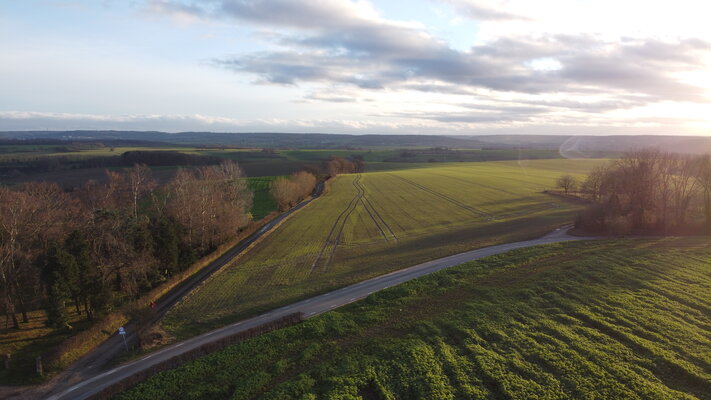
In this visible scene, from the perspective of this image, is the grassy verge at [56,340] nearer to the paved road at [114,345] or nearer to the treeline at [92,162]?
the paved road at [114,345]

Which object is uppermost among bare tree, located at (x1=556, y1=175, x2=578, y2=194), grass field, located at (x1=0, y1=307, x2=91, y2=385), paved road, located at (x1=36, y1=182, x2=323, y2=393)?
bare tree, located at (x1=556, y1=175, x2=578, y2=194)

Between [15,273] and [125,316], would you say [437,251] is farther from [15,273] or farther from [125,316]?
[15,273]

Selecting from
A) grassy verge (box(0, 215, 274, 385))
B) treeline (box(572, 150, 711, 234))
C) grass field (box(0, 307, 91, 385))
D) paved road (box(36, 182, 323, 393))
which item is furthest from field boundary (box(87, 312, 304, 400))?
treeline (box(572, 150, 711, 234))

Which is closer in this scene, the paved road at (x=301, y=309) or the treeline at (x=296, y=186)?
the paved road at (x=301, y=309)

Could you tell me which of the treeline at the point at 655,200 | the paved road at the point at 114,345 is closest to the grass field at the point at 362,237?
the paved road at the point at 114,345

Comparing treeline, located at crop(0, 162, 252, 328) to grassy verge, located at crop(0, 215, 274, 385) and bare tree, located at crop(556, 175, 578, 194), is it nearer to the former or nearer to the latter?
grassy verge, located at crop(0, 215, 274, 385)

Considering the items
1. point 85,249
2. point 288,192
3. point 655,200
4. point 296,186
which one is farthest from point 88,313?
point 655,200

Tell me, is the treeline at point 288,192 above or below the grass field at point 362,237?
above
